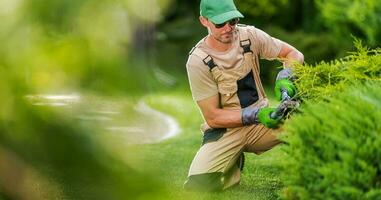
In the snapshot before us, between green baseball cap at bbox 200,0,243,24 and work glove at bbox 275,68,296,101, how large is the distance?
0.45m

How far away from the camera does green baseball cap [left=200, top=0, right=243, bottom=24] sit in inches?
189

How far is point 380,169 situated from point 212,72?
217 centimetres

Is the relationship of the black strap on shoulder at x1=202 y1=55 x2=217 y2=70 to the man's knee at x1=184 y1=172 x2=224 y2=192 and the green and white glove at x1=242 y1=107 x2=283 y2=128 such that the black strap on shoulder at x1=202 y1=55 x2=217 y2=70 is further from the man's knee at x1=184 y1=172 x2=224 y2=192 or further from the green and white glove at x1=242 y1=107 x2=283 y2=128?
the man's knee at x1=184 y1=172 x2=224 y2=192

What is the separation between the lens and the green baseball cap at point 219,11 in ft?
15.8

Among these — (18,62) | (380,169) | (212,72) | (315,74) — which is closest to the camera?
(18,62)

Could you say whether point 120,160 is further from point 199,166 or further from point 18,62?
point 199,166

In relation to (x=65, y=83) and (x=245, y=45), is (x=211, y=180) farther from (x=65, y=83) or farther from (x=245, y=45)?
(x=65, y=83)

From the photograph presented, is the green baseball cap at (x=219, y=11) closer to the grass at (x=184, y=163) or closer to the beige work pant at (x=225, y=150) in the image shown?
the grass at (x=184, y=163)

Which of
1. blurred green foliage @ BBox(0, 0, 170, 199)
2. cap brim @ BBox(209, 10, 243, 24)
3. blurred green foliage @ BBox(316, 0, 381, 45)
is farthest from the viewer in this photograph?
Answer: blurred green foliage @ BBox(316, 0, 381, 45)

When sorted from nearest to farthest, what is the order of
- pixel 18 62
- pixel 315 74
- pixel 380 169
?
1. pixel 18 62
2. pixel 380 169
3. pixel 315 74

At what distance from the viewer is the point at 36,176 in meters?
0.70

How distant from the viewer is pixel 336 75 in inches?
168

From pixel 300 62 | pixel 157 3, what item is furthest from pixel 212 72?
pixel 157 3

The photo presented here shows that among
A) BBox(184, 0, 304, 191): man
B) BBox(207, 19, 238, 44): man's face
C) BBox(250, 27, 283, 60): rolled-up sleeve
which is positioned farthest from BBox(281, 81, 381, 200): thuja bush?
BBox(250, 27, 283, 60): rolled-up sleeve
